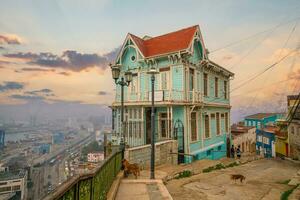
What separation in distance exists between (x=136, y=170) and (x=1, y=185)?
7926mm

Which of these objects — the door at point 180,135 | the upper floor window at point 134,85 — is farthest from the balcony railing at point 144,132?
the upper floor window at point 134,85

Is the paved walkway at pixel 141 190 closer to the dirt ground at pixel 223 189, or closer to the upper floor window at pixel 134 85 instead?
the dirt ground at pixel 223 189

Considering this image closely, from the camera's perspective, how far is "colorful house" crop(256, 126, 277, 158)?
43531 mm

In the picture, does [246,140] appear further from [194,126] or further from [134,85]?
[134,85]

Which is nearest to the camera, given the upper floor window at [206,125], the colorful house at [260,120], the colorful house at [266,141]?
the upper floor window at [206,125]

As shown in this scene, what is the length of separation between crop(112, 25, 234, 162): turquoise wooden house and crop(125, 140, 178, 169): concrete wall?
60.7 inches

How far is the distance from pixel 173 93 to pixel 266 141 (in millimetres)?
38587

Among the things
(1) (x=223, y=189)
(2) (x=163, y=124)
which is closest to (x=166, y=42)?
(2) (x=163, y=124)

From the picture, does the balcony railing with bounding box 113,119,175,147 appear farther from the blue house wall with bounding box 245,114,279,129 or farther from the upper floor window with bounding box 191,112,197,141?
the blue house wall with bounding box 245,114,279,129

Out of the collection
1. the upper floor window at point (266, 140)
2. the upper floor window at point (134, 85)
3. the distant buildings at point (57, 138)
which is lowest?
the distant buildings at point (57, 138)

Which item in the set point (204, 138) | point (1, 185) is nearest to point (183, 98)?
point (204, 138)

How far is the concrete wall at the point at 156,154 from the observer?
11175 millimetres

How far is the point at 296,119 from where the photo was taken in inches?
947

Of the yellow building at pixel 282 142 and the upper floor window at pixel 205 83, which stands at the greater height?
the upper floor window at pixel 205 83
